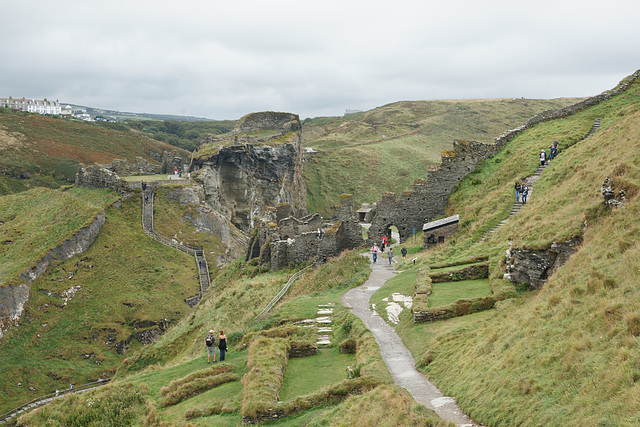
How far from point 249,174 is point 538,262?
6387cm

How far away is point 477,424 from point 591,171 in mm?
12766

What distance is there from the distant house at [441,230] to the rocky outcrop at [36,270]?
3452 cm

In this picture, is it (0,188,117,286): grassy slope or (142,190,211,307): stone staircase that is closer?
(0,188,117,286): grassy slope

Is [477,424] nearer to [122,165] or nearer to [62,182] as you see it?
[122,165]

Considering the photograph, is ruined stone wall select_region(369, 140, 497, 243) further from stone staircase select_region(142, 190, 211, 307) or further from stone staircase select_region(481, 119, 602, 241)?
stone staircase select_region(142, 190, 211, 307)

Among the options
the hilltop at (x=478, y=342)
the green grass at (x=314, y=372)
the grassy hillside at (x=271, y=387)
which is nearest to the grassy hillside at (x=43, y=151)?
the hilltop at (x=478, y=342)

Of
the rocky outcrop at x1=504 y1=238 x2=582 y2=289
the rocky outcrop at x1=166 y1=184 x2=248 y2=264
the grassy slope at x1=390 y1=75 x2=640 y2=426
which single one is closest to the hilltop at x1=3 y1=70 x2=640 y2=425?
the grassy slope at x1=390 y1=75 x2=640 y2=426

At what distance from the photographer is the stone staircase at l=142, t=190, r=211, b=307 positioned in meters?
51.6

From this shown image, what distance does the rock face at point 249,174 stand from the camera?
71438 mm

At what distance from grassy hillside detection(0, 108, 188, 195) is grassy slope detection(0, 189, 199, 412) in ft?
140

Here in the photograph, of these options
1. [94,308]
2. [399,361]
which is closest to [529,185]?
[399,361]

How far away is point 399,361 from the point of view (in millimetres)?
14086

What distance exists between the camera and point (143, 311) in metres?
43.8

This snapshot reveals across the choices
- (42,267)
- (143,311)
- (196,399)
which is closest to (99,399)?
(196,399)
